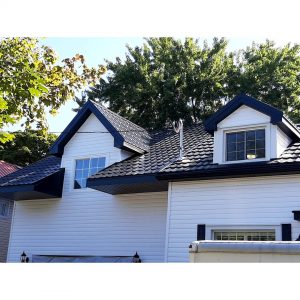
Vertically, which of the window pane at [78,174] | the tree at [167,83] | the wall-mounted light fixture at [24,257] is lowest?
the wall-mounted light fixture at [24,257]

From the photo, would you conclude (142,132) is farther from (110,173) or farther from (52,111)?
(52,111)

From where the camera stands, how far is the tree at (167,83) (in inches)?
1162

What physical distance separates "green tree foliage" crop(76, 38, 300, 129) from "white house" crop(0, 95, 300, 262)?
11.5 m

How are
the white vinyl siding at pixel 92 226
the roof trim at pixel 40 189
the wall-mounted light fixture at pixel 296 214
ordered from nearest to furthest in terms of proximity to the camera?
the wall-mounted light fixture at pixel 296 214 < the white vinyl siding at pixel 92 226 < the roof trim at pixel 40 189

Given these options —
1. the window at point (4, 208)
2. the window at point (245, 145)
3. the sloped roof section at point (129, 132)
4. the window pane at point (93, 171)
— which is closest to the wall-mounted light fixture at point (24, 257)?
the window pane at point (93, 171)

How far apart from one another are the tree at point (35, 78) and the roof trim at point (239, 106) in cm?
356

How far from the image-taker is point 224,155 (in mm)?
12703

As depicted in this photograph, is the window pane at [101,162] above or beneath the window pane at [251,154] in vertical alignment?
above

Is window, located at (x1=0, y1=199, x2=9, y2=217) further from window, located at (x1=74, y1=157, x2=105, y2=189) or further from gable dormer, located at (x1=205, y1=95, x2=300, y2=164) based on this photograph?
gable dormer, located at (x1=205, y1=95, x2=300, y2=164)

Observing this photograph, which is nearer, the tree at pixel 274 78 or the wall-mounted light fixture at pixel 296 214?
the wall-mounted light fixture at pixel 296 214

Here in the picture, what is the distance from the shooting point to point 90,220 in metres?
15.4

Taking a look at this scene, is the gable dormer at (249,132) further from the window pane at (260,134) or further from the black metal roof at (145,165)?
the black metal roof at (145,165)
